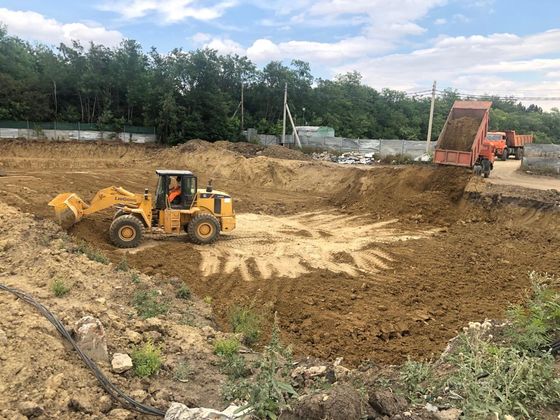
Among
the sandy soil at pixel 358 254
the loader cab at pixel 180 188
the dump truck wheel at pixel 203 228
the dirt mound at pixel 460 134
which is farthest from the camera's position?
the dirt mound at pixel 460 134

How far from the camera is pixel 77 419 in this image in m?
4.24

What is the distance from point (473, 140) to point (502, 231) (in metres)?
4.51

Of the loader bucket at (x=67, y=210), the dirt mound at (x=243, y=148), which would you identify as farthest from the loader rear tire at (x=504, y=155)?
the loader bucket at (x=67, y=210)

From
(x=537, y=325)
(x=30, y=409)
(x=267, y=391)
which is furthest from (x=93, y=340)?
(x=537, y=325)

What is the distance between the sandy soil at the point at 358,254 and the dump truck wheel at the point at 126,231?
351 millimetres

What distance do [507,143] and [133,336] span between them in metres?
34.6

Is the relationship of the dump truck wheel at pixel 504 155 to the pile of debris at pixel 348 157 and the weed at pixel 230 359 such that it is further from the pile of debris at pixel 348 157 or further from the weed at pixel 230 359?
the weed at pixel 230 359

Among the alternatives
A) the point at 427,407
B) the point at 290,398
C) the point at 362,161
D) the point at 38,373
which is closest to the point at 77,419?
the point at 38,373

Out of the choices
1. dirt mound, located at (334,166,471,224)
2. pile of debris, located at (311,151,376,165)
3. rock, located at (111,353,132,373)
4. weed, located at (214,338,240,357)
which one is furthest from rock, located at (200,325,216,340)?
pile of debris, located at (311,151,376,165)

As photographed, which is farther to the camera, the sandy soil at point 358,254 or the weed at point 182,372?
the sandy soil at point 358,254

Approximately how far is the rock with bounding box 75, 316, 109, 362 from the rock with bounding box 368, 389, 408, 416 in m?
2.91

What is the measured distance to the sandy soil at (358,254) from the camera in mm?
8898

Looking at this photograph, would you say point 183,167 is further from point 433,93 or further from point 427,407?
point 427,407

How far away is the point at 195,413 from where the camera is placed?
4.27 metres
